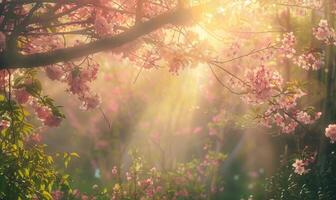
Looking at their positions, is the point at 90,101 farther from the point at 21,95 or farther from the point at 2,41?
the point at 2,41

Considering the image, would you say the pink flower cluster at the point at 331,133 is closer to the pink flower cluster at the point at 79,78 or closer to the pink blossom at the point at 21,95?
the pink flower cluster at the point at 79,78

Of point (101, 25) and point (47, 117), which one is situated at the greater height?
point (101, 25)

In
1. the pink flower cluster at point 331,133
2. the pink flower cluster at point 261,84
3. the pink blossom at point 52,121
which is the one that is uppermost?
the pink flower cluster at point 261,84

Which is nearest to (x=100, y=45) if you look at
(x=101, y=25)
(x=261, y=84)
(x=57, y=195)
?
(x=101, y=25)

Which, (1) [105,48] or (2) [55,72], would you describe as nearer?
(1) [105,48]

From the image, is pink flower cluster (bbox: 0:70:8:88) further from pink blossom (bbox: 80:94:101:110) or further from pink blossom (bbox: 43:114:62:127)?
pink blossom (bbox: 80:94:101:110)

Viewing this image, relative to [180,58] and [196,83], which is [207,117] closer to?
[196,83]

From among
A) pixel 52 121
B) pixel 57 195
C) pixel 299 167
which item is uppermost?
pixel 52 121

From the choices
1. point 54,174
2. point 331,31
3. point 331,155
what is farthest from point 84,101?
point 331,155

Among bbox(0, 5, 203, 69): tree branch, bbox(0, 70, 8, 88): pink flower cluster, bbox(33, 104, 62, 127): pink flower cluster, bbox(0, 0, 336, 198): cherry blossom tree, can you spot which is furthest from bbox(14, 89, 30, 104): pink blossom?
bbox(0, 5, 203, 69): tree branch

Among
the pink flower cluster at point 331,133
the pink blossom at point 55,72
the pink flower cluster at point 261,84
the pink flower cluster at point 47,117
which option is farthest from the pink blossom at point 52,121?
the pink flower cluster at point 331,133

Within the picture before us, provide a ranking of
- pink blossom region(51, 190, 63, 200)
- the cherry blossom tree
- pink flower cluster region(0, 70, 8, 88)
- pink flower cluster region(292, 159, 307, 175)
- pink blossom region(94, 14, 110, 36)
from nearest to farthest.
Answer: the cherry blossom tree
pink blossom region(94, 14, 110, 36)
pink flower cluster region(0, 70, 8, 88)
pink flower cluster region(292, 159, 307, 175)
pink blossom region(51, 190, 63, 200)

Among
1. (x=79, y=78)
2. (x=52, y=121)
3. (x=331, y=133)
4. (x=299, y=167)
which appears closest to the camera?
(x=79, y=78)

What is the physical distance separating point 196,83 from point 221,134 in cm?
269
